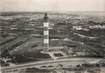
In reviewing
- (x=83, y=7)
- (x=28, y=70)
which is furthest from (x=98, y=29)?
(x=28, y=70)

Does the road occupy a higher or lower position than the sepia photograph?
lower

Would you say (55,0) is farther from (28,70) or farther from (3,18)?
(28,70)

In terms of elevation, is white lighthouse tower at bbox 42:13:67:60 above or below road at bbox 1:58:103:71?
above

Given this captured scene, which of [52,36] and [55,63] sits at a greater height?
[52,36]

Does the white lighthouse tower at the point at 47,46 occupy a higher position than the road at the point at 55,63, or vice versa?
the white lighthouse tower at the point at 47,46

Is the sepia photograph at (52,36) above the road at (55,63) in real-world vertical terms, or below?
above

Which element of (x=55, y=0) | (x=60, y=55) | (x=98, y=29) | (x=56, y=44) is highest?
(x=55, y=0)

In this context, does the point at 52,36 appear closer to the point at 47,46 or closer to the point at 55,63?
the point at 47,46

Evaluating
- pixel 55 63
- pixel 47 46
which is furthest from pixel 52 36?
pixel 55 63
